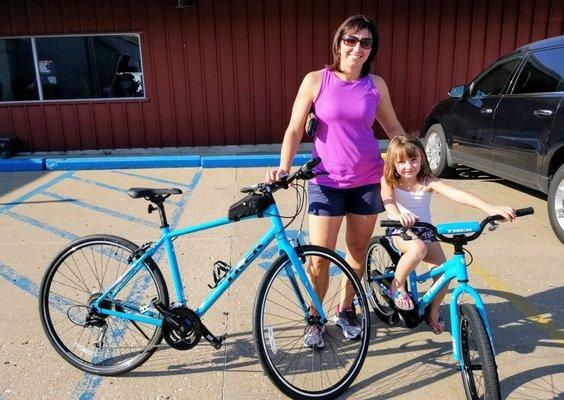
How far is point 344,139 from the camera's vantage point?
2736mm

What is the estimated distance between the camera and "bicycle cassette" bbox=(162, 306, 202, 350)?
2660mm

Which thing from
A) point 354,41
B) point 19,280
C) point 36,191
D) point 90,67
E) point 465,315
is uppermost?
point 354,41

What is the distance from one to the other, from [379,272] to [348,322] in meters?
0.40

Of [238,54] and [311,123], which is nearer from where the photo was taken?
[311,123]

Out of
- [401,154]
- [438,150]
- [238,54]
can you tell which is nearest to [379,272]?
[401,154]

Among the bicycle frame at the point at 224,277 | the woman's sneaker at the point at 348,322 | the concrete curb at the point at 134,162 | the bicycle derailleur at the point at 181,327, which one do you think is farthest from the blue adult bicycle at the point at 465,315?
the concrete curb at the point at 134,162

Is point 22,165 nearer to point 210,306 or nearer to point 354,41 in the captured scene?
point 210,306

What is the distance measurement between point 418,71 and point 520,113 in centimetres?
439

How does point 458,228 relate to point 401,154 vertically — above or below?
below

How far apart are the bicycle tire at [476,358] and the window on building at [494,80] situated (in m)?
4.24

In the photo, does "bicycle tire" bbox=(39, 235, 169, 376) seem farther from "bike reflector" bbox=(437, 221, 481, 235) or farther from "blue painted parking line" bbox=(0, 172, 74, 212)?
"blue painted parking line" bbox=(0, 172, 74, 212)

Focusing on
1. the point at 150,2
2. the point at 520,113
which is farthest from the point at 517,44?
the point at 150,2

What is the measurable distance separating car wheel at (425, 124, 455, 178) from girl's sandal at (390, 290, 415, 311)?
4.35 meters

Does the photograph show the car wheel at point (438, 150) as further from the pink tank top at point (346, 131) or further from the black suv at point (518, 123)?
the pink tank top at point (346, 131)
